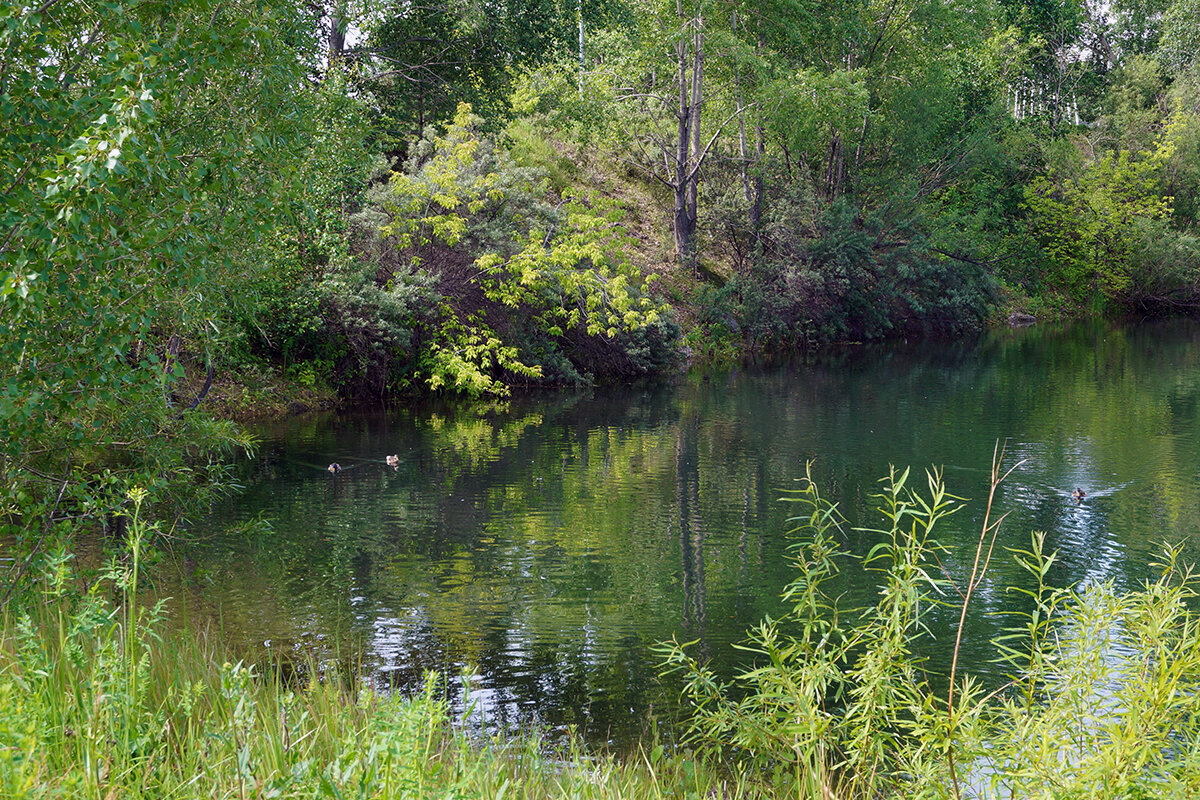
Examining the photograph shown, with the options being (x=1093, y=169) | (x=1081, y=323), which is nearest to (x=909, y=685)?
(x=1081, y=323)

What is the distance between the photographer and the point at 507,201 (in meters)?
24.1

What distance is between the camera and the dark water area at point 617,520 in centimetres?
871

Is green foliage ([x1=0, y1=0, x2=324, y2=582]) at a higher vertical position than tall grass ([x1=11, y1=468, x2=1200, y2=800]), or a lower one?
higher

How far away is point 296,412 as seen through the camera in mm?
21453

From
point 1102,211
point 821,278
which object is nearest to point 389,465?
point 821,278

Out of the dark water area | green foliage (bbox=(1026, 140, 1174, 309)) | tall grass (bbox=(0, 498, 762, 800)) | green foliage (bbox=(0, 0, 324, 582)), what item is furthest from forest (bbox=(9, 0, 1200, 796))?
the dark water area

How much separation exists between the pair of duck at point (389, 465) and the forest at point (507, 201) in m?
1.75

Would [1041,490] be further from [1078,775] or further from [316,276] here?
[316,276]

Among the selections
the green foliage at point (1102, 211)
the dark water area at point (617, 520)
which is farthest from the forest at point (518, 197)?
the dark water area at point (617, 520)

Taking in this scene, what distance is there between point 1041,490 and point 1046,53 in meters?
44.4

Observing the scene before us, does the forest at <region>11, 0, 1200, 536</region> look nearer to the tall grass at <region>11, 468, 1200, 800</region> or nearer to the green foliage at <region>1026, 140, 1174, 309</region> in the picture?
the green foliage at <region>1026, 140, 1174, 309</region>

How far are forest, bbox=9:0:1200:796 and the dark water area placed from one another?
4.78 feet

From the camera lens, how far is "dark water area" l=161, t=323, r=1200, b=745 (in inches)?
343

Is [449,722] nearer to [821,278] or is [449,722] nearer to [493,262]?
[493,262]
